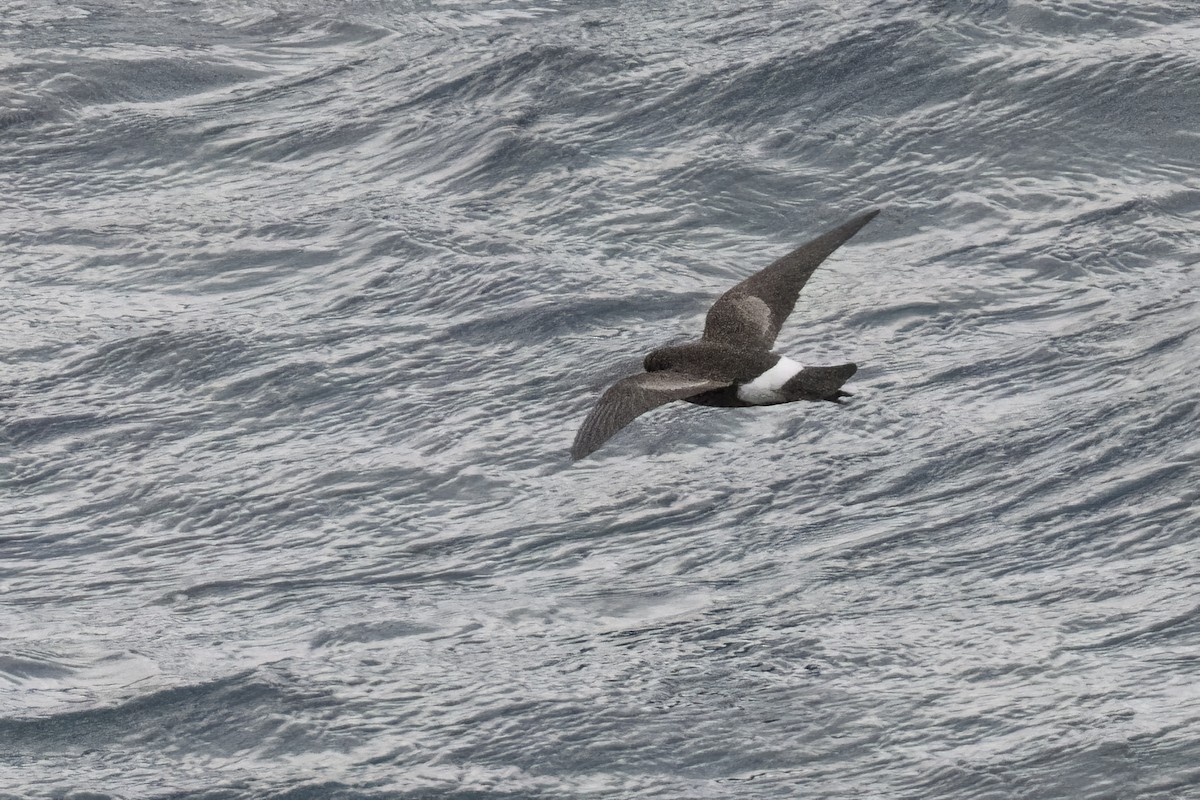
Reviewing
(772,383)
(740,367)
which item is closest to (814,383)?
(772,383)

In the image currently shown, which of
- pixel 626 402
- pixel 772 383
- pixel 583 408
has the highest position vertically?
pixel 626 402

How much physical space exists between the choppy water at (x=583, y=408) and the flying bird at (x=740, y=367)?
0.58m

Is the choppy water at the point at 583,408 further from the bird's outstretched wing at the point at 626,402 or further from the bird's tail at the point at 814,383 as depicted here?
the bird's outstretched wing at the point at 626,402

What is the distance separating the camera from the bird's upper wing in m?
7.96

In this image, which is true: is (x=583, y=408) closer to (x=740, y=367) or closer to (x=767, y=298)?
(x=767, y=298)

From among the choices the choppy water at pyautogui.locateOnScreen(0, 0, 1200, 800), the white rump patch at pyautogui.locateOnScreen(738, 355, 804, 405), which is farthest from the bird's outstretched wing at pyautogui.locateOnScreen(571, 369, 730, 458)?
the choppy water at pyautogui.locateOnScreen(0, 0, 1200, 800)

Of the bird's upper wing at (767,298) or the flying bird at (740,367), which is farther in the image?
the bird's upper wing at (767,298)

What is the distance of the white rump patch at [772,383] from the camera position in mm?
7527

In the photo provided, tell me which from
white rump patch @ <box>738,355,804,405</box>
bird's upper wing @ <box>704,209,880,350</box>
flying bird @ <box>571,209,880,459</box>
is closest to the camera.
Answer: flying bird @ <box>571,209,880,459</box>

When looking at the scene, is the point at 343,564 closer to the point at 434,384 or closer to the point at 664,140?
the point at 434,384

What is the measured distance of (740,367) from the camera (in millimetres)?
7664

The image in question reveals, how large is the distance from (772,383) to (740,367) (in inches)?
7.1

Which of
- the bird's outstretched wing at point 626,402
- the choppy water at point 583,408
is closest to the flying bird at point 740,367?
the bird's outstretched wing at point 626,402

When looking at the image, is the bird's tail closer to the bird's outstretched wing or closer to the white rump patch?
the white rump patch
